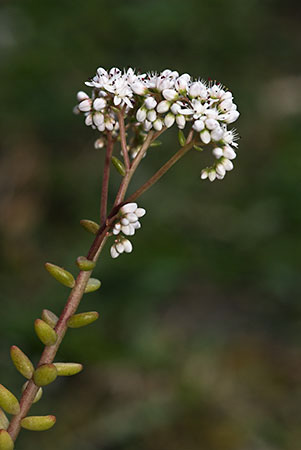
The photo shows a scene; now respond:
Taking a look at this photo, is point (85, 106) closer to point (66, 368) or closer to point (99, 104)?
point (99, 104)

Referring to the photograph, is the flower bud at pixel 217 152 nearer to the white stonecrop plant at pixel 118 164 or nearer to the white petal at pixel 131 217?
the white stonecrop plant at pixel 118 164

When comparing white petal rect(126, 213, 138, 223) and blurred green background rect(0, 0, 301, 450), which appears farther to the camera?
blurred green background rect(0, 0, 301, 450)

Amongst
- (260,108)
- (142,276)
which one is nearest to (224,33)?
(260,108)

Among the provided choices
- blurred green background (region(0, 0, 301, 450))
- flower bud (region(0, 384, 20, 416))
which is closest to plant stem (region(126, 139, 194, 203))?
flower bud (region(0, 384, 20, 416))

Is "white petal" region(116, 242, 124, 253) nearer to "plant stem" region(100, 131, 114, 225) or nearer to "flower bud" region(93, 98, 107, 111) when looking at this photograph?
"plant stem" region(100, 131, 114, 225)

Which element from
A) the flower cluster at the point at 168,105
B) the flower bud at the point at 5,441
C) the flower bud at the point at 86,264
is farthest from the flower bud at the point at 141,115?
the flower bud at the point at 5,441

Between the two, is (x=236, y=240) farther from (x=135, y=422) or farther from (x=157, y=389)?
(x=135, y=422)
